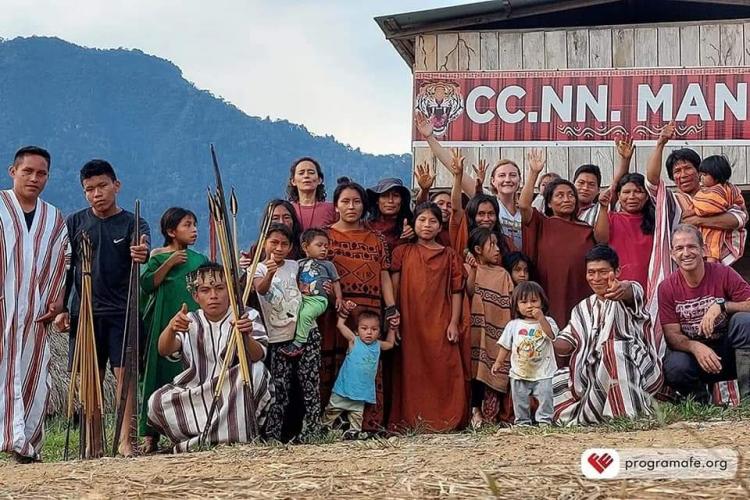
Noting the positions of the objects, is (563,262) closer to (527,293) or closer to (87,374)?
(527,293)

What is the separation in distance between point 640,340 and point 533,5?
158 inches

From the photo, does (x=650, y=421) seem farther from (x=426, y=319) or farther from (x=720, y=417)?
(x=426, y=319)

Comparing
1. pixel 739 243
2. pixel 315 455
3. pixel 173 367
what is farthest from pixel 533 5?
pixel 315 455

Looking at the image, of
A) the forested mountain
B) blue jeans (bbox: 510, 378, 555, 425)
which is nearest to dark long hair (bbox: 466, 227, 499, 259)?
blue jeans (bbox: 510, 378, 555, 425)

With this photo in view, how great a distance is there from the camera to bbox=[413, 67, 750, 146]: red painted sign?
358 inches

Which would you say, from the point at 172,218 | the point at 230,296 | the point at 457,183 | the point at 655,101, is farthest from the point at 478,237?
the point at 655,101

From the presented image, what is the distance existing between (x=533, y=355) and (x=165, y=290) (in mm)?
2096

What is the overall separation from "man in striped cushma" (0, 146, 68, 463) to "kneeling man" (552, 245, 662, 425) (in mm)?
2812

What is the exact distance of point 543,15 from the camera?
986 centimetres

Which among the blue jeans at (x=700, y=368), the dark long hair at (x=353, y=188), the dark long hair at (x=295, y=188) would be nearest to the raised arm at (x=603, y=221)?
the blue jeans at (x=700, y=368)

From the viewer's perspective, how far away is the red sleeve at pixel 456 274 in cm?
667

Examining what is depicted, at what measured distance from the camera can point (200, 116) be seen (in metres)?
80.1

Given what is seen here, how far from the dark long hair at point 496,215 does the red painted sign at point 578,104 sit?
257 cm

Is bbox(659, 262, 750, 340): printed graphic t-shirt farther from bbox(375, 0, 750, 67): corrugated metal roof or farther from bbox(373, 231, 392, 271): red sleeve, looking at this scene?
bbox(375, 0, 750, 67): corrugated metal roof
